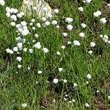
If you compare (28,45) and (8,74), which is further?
(28,45)

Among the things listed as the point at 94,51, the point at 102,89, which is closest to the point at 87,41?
the point at 94,51

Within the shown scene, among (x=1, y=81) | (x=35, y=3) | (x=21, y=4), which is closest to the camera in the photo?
(x=1, y=81)

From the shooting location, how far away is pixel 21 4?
4.10 meters

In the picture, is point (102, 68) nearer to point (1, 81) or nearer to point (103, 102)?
point (103, 102)

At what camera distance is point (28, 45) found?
3.36 metres

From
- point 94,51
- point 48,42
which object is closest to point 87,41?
point 94,51

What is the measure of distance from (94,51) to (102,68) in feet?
1.55

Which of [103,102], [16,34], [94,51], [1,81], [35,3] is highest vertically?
[35,3]

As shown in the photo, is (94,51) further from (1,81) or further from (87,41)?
(1,81)

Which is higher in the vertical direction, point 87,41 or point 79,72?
point 87,41

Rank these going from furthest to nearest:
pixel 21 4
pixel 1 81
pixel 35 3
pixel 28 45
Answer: pixel 21 4, pixel 35 3, pixel 28 45, pixel 1 81

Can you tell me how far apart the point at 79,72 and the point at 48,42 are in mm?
670

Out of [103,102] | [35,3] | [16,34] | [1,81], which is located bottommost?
[103,102]

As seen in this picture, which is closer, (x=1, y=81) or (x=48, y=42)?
(x=1, y=81)
